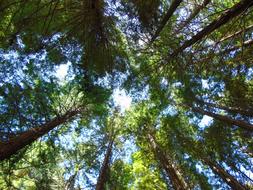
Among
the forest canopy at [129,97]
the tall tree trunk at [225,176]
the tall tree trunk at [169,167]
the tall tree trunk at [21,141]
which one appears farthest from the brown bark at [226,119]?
the tall tree trunk at [21,141]

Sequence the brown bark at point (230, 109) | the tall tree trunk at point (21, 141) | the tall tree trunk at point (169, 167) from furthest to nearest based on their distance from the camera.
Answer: the tall tree trunk at point (169, 167)
the brown bark at point (230, 109)
the tall tree trunk at point (21, 141)

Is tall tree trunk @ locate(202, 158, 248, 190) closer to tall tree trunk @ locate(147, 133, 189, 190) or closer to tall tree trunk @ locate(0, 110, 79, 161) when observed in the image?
tall tree trunk @ locate(147, 133, 189, 190)

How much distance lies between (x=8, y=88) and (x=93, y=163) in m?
5.76

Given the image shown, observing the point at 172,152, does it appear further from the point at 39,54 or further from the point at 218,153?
the point at 39,54

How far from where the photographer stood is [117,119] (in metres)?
17.2

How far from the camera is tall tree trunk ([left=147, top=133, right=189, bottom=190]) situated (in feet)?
36.6

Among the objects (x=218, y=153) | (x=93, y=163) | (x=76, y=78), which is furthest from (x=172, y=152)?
(x=76, y=78)

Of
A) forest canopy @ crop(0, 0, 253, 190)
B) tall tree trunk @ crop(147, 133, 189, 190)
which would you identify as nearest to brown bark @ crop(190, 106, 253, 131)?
forest canopy @ crop(0, 0, 253, 190)

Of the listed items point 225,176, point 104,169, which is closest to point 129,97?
point 104,169

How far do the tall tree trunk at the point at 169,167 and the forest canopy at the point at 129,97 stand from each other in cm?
6

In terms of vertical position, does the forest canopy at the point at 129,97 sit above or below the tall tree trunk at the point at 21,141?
above

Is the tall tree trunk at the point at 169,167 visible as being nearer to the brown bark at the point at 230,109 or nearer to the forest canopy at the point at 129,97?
the forest canopy at the point at 129,97

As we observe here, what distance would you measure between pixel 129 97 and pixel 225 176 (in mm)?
5393

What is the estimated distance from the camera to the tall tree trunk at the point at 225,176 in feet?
34.3
